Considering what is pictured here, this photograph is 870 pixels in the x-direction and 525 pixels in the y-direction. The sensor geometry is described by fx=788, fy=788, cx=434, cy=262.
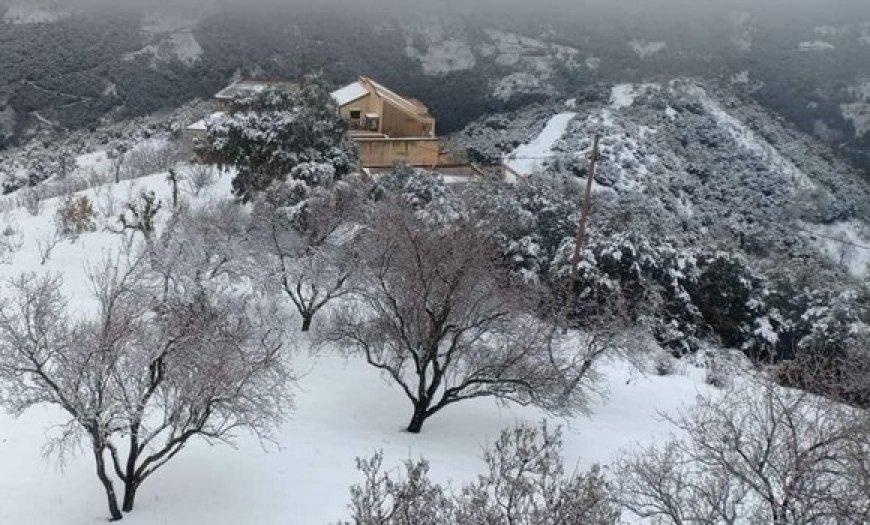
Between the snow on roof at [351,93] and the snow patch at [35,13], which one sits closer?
the snow on roof at [351,93]

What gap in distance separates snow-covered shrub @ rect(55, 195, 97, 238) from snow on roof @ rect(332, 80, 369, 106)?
17.4 m

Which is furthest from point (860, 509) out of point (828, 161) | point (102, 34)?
point (102, 34)

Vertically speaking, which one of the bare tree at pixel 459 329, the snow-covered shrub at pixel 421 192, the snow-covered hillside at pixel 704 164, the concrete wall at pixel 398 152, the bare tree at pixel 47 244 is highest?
the bare tree at pixel 459 329

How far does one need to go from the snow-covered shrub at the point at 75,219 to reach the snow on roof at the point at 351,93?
17.4 m

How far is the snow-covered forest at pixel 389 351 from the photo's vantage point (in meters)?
9.12

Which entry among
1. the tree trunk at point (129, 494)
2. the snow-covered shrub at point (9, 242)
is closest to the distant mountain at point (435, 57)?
the snow-covered shrub at point (9, 242)

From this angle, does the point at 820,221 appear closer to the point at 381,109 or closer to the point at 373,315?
the point at 381,109

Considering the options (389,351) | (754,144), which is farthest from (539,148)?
(389,351)

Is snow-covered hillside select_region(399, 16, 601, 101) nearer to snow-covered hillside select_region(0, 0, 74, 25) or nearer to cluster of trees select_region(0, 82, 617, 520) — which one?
snow-covered hillside select_region(0, 0, 74, 25)

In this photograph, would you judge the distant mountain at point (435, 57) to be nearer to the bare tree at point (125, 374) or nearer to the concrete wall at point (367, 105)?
the concrete wall at point (367, 105)

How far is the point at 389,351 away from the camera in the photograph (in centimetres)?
1592

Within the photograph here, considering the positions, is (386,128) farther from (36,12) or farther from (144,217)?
(36,12)

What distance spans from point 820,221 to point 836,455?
1813 inches

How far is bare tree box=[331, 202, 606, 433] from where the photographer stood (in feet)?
46.6
